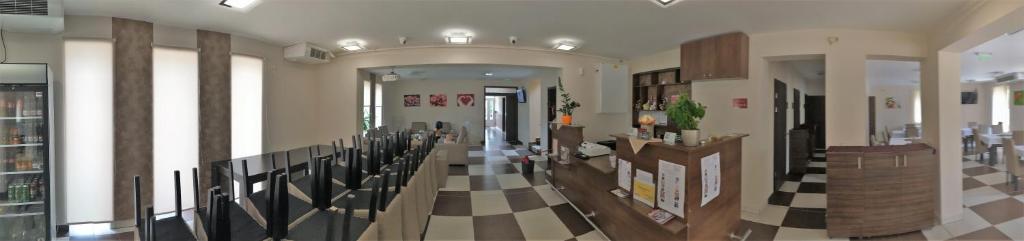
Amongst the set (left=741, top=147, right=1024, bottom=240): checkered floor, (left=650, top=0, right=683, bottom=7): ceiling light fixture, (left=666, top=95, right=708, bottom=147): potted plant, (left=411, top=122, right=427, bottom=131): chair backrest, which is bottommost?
(left=741, top=147, right=1024, bottom=240): checkered floor

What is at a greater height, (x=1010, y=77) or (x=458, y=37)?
(x=458, y=37)

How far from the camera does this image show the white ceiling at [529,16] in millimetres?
2869

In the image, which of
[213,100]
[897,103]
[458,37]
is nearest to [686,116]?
[458,37]

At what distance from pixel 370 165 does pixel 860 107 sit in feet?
15.2

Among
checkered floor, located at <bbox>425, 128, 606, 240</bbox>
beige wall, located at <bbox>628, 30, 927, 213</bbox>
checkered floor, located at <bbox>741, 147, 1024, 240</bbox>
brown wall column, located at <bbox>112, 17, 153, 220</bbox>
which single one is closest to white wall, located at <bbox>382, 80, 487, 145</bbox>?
checkered floor, located at <bbox>425, 128, 606, 240</bbox>

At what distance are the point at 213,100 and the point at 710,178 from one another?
500 cm

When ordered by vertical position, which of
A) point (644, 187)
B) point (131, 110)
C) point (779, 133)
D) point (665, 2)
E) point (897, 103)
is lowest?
point (644, 187)

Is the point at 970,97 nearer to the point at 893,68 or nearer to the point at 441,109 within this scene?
the point at 893,68

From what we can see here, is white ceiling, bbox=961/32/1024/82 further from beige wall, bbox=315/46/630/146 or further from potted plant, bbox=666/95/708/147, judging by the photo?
potted plant, bbox=666/95/708/147

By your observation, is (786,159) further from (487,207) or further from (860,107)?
(487,207)

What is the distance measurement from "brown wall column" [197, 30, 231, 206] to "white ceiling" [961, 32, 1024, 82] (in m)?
8.81

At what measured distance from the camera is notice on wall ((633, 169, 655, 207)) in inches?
90.3

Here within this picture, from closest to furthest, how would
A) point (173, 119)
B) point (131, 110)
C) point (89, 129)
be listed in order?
1. point (89, 129)
2. point (131, 110)
3. point (173, 119)

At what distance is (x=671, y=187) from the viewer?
2152 mm
